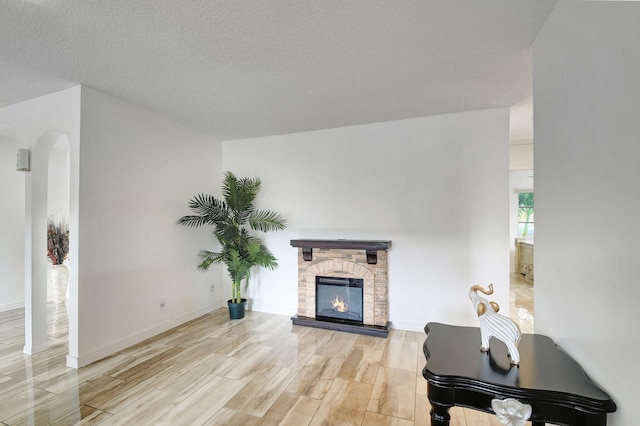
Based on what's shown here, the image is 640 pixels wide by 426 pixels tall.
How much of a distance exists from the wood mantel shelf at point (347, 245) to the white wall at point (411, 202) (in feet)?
0.90

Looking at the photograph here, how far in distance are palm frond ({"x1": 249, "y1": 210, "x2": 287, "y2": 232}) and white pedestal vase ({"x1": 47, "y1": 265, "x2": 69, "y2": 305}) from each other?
124 inches

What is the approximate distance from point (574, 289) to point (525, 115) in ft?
9.77

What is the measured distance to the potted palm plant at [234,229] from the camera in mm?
4023

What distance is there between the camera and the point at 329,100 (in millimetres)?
3152

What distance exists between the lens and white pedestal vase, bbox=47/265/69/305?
4516 mm

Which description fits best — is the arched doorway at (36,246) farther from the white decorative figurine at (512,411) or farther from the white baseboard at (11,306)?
the white decorative figurine at (512,411)

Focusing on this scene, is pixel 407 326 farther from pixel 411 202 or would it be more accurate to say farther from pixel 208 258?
pixel 208 258

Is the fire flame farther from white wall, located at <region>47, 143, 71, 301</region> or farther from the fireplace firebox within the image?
white wall, located at <region>47, 143, 71, 301</region>

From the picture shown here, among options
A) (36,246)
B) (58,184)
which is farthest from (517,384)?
(58,184)

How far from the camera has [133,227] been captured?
3275 millimetres

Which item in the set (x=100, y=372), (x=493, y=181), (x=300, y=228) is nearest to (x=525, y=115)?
(x=493, y=181)

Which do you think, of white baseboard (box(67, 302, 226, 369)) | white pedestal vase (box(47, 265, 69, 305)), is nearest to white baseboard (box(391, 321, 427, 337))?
white baseboard (box(67, 302, 226, 369))

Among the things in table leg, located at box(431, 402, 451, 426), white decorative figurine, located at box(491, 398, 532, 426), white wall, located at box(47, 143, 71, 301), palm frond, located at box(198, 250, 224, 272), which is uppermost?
white wall, located at box(47, 143, 71, 301)

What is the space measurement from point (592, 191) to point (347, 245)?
2621mm
